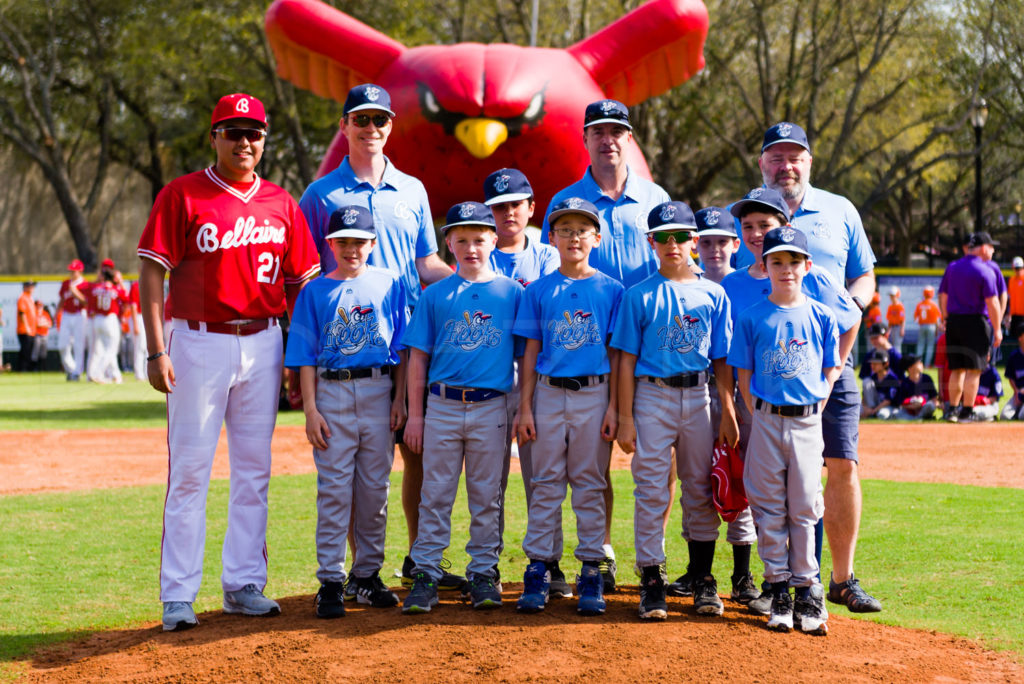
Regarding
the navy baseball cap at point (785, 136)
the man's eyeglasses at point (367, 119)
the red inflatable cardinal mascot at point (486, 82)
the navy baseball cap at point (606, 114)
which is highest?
the red inflatable cardinal mascot at point (486, 82)

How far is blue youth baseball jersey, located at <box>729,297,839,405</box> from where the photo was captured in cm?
419

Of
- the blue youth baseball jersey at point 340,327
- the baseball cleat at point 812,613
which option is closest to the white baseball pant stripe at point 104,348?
the blue youth baseball jersey at point 340,327

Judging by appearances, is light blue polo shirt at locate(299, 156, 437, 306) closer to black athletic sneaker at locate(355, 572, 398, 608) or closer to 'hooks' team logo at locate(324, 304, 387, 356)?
'hooks' team logo at locate(324, 304, 387, 356)

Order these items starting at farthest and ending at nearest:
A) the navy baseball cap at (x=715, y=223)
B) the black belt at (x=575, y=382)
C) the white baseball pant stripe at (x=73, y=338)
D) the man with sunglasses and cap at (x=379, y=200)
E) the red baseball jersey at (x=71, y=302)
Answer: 1. the white baseball pant stripe at (x=73, y=338)
2. the red baseball jersey at (x=71, y=302)
3. the man with sunglasses and cap at (x=379, y=200)
4. the navy baseball cap at (x=715, y=223)
5. the black belt at (x=575, y=382)

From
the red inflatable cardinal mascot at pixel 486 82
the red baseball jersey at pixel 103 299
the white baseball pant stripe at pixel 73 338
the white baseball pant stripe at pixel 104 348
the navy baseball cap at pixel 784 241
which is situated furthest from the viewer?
the white baseball pant stripe at pixel 73 338

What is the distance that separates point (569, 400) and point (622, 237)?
3.11 feet

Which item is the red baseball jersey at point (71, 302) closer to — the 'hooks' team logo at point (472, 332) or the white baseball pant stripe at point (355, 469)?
the white baseball pant stripe at point (355, 469)

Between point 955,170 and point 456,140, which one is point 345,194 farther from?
point 955,170

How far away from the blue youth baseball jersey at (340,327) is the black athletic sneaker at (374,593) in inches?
37.5

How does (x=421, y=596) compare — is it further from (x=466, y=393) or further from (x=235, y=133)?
(x=235, y=133)

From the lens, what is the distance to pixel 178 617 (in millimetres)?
4211

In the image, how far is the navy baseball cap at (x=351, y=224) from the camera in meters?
4.43

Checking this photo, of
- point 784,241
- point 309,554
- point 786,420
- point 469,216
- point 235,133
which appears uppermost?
point 235,133

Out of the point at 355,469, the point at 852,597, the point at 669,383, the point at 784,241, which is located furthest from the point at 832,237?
the point at 355,469
